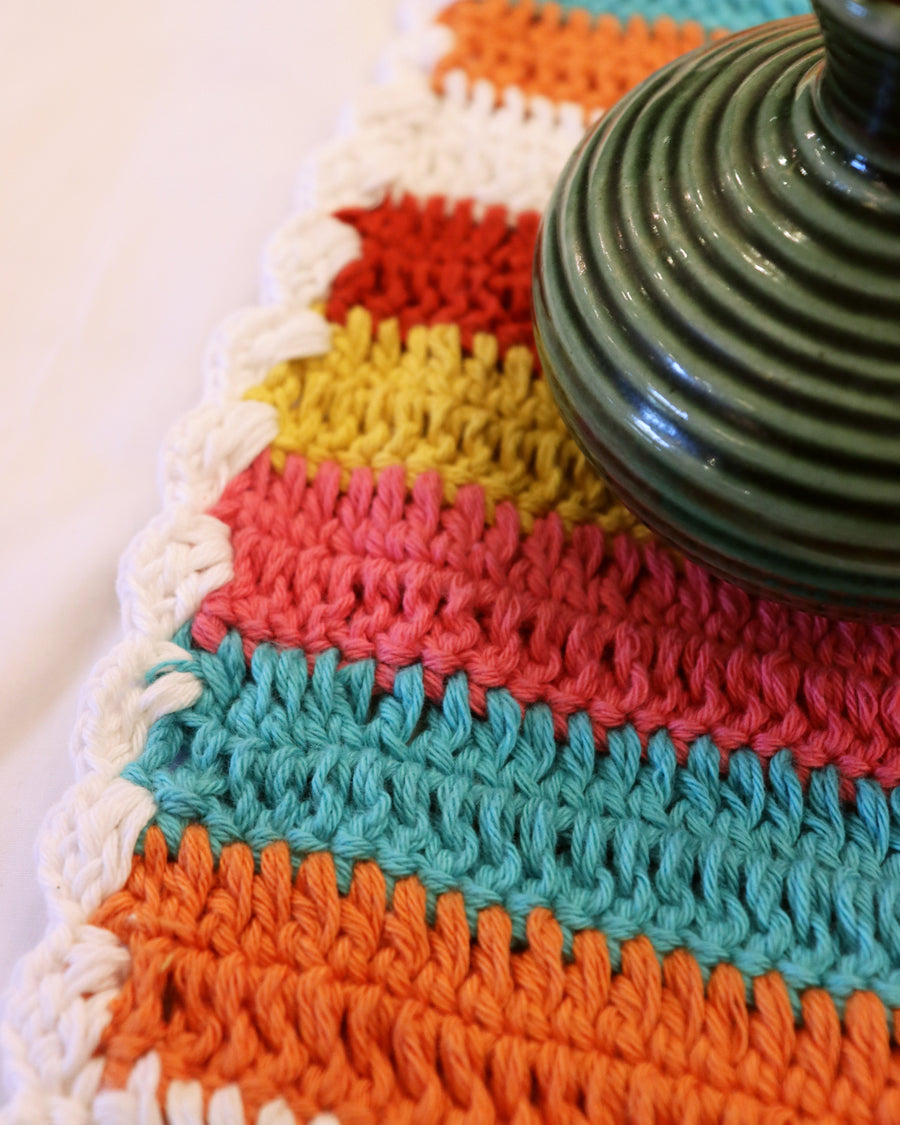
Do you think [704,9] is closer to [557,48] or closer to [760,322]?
[557,48]

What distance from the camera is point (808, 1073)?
428 mm

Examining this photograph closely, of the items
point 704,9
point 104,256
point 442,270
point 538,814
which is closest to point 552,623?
point 538,814

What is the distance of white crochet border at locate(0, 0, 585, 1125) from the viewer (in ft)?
1.37

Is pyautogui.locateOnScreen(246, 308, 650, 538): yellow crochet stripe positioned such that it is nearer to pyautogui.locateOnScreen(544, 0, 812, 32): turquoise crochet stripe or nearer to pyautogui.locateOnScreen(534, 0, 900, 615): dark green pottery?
pyautogui.locateOnScreen(534, 0, 900, 615): dark green pottery

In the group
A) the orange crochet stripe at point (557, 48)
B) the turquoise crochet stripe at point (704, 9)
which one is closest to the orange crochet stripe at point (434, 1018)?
the orange crochet stripe at point (557, 48)

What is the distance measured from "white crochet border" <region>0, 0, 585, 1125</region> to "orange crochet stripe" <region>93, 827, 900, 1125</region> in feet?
0.05

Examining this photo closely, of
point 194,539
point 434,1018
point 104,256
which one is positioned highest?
point 104,256

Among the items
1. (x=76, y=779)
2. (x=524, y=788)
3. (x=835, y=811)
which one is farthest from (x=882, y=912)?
(x=76, y=779)

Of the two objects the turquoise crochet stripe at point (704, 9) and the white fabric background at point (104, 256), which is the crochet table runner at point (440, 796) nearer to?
the white fabric background at point (104, 256)

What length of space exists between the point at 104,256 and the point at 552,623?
1.37 feet

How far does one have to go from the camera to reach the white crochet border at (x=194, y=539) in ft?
1.37

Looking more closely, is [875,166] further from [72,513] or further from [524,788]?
[72,513]

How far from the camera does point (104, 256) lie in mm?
688

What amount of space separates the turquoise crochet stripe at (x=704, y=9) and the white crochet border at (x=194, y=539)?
5.5 inches
